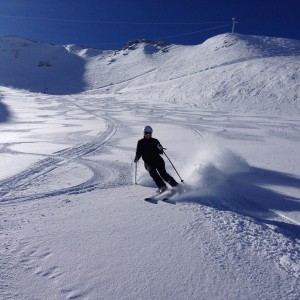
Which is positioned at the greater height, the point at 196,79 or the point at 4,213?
the point at 196,79

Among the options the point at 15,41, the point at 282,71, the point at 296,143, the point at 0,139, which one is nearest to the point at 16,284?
the point at 0,139

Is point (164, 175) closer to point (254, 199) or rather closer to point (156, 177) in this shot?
point (156, 177)

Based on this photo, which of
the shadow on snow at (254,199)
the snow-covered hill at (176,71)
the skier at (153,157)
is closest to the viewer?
the shadow on snow at (254,199)

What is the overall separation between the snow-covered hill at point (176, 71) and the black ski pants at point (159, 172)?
25581mm

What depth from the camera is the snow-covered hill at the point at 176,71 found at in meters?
36.1

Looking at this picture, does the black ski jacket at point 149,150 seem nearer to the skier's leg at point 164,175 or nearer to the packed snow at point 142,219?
the skier's leg at point 164,175

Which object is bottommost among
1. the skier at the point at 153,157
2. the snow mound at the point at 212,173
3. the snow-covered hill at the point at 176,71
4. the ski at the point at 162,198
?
the ski at the point at 162,198

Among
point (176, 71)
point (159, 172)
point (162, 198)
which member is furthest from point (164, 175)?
point (176, 71)

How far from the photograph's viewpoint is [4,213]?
19.9 ft

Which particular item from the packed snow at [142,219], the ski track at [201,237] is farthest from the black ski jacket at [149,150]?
the ski track at [201,237]

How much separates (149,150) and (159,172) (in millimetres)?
657

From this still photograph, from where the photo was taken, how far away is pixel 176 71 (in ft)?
203

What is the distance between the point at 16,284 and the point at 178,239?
7.79ft

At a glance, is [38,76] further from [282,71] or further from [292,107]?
[292,107]
